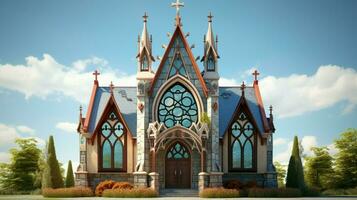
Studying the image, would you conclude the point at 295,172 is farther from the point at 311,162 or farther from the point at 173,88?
the point at 311,162

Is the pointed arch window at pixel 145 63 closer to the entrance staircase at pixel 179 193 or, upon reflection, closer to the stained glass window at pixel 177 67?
the stained glass window at pixel 177 67

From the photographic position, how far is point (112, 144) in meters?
40.2

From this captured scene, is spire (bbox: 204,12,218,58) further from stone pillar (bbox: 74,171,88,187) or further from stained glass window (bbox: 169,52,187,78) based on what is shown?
stone pillar (bbox: 74,171,88,187)

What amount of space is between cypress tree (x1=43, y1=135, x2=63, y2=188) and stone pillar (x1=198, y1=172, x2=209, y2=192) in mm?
10770

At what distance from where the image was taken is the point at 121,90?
43.8 metres

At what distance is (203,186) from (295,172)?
757cm

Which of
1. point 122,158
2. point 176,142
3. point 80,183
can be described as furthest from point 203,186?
point 80,183

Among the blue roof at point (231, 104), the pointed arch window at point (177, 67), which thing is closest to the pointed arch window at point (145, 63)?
the pointed arch window at point (177, 67)

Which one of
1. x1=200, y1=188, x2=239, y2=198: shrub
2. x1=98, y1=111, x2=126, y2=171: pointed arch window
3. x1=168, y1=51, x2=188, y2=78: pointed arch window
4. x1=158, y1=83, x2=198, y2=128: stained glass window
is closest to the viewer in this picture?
x1=200, y1=188, x2=239, y2=198: shrub

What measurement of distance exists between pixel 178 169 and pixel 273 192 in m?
6.91

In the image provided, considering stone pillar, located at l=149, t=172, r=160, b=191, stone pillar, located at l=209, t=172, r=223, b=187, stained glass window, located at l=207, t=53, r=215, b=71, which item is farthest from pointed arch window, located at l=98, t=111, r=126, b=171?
stained glass window, located at l=207, t=53, r=215, b=71

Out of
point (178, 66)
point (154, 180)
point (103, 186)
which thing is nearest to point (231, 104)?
point (178, 66)

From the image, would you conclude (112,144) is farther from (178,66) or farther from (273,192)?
(273,192)

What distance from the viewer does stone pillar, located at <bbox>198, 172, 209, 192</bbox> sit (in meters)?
36.8
